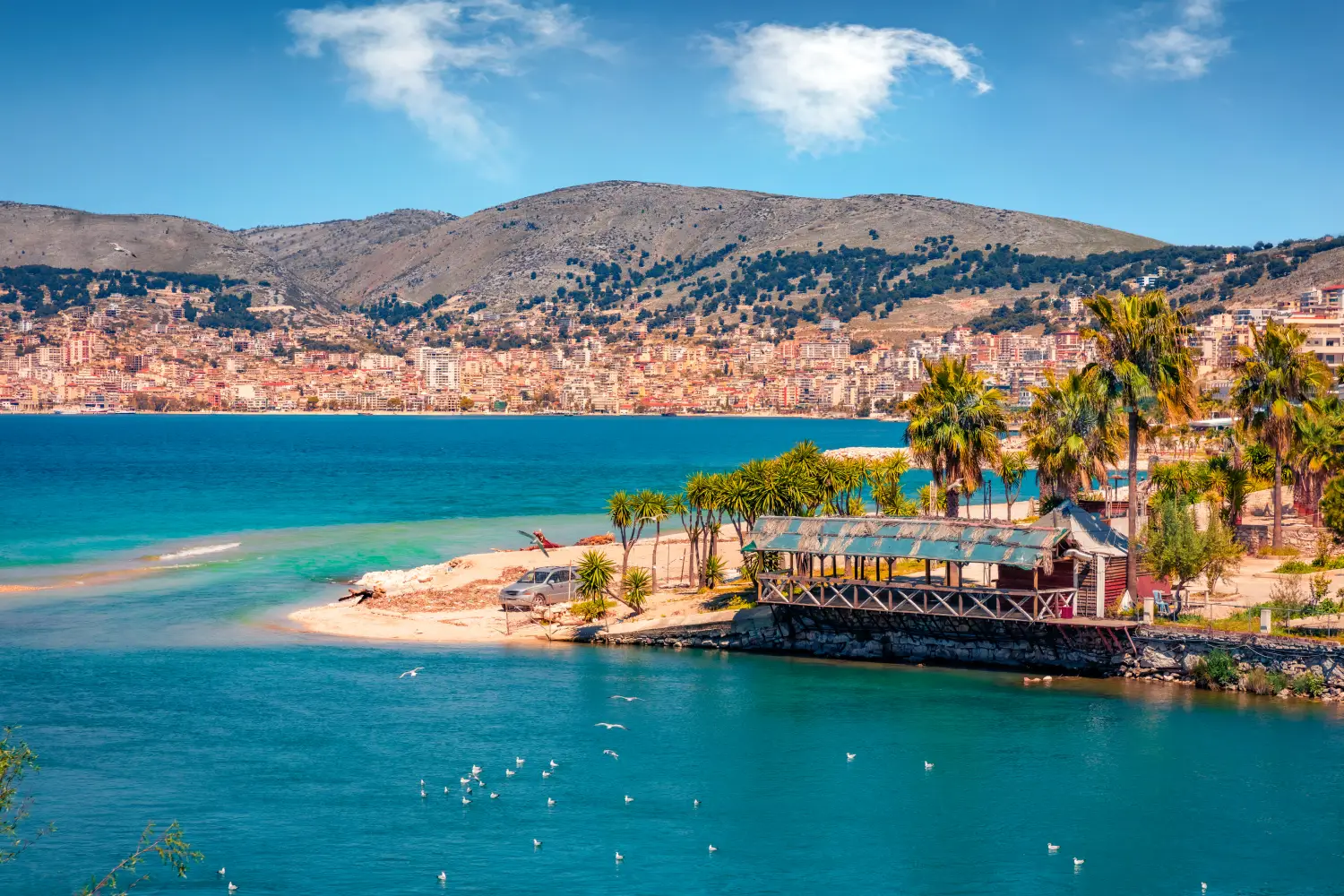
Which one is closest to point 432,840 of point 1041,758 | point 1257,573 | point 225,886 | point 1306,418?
point 225,886

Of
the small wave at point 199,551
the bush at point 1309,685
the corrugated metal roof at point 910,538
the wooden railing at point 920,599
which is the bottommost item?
the small wave at point 199,551

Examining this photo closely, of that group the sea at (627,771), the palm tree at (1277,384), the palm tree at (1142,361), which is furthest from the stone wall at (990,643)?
the palm tree at (1277,384)

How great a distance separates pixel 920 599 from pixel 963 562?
8.09 ft

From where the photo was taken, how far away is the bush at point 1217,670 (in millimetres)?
35688

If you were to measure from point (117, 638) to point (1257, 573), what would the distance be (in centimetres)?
3957

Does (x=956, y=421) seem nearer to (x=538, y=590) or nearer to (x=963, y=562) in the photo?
(x=963, y=562)

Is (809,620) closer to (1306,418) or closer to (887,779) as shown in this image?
(887,779)

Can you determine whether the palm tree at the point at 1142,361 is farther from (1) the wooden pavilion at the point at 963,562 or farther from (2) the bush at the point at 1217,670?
(2) the bush at the point at 1217,670

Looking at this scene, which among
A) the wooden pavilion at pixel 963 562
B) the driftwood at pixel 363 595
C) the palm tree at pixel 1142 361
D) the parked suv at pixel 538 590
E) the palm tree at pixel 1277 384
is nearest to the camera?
the wooden pavilion at pixel 963 562

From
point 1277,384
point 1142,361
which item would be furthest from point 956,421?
point 1277,384

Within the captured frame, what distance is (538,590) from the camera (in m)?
48.3

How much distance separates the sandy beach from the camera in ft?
148

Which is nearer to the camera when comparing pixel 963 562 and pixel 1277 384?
pixel 963 562

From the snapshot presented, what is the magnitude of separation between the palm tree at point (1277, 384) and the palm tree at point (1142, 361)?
11.5 meters
